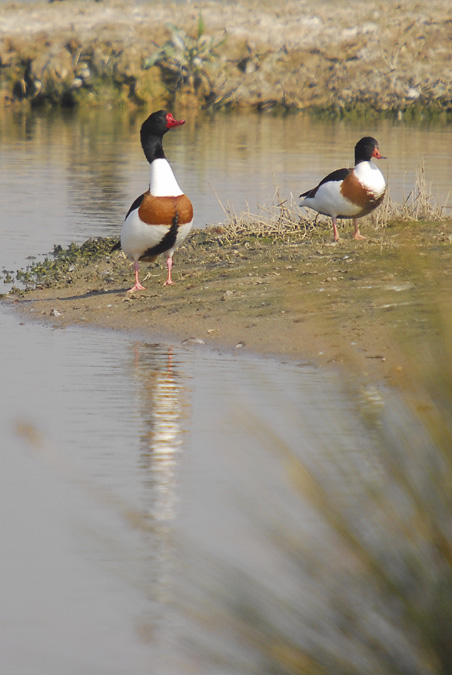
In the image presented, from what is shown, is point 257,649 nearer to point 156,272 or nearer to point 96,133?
point 156,272

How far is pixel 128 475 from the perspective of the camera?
5.91 metres

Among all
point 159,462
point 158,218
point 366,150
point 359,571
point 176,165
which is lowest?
point 176,165

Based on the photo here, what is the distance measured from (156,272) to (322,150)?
1557 cm

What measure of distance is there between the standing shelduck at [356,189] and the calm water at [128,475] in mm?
3107

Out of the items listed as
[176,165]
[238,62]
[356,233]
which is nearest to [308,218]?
[356,233]

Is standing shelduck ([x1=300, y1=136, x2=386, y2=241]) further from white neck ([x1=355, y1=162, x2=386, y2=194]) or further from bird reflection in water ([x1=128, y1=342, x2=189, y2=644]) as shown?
bird reflection in water ([x1=128, y1=342, x2=189, y2=644])

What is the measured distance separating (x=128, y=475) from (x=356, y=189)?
21.0 ft

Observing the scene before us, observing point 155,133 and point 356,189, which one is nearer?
point 155,133

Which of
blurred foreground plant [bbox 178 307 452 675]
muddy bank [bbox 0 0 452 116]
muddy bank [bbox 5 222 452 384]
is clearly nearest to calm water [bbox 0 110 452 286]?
muddy bank [bbox 5 222 452 384]

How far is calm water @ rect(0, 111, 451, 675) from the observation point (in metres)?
3.18

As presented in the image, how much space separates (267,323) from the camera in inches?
384

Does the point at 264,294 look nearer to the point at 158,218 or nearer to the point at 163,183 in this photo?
the point at 158,218

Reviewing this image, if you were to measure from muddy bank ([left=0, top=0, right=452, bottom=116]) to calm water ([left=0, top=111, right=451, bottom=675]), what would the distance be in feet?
104

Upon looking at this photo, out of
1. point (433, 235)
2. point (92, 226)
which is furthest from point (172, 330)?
point (92, 226)
